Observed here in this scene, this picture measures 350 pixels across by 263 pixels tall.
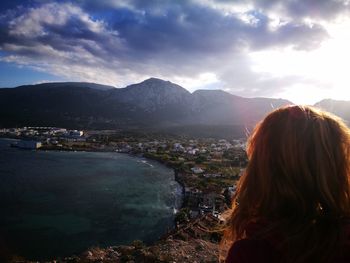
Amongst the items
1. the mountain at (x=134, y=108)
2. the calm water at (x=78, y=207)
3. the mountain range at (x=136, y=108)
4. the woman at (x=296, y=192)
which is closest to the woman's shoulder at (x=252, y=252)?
the woman at (x=296, y=192)

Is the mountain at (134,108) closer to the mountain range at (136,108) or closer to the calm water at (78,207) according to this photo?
the mountain range at (136,108)

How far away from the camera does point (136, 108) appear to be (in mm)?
117188

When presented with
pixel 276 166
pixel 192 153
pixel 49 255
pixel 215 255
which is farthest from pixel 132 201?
pixel 192 153

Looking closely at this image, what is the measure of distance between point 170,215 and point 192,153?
27.9m

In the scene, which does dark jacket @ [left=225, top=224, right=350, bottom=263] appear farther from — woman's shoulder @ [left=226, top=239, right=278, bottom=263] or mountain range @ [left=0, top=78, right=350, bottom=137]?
mountain range @ [left=0, top=78, right=350, bottom=137]

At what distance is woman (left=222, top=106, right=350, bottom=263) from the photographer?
0.92 metres

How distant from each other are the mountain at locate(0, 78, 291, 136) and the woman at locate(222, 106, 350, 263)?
77.5m

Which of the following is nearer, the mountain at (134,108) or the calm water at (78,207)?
the calm water at (78,207)

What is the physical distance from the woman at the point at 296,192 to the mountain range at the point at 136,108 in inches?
2962

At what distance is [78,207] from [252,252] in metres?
19.8

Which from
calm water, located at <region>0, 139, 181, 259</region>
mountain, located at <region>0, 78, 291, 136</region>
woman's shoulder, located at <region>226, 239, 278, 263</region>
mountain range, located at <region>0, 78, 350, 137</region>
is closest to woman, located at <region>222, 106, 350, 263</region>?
woman's shoulder, located at <region>226, 239, 278, 263</region>

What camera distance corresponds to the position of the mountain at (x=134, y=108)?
89938 mm

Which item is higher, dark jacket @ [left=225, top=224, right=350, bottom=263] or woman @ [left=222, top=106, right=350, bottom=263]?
woman @ [left=222, top=106, right=350, bottom=263]

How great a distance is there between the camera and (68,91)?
11894 cm
